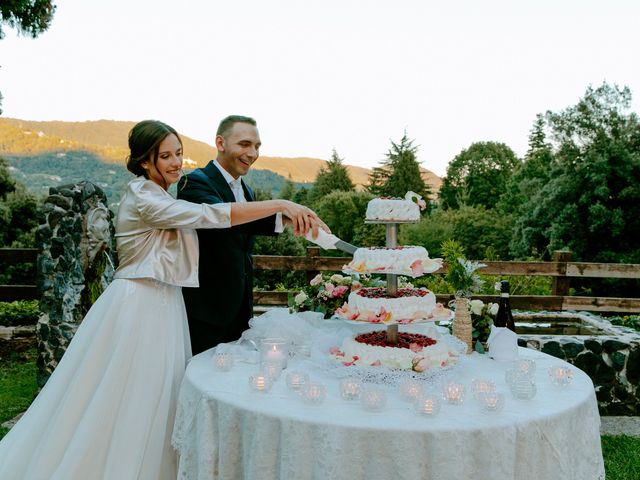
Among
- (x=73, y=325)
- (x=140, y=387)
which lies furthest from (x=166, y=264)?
(x=73, y=325)

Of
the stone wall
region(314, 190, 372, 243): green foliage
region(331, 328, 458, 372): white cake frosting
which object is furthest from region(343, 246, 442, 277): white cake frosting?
region(314, 190, 372, 243): green foliage

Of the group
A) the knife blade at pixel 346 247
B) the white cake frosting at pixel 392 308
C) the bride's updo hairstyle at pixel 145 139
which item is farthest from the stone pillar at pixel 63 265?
the white cake frosting at pixel 392 308

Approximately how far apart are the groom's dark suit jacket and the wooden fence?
4934mm

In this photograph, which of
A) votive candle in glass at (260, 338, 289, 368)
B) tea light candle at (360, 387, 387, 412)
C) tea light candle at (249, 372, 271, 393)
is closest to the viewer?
tea light candle at (360, 387, 387, 412)

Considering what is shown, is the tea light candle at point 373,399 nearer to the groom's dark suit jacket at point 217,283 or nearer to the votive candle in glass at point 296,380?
the votive candle in glass at point 296,380

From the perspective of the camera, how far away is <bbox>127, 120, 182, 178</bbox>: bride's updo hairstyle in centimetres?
336

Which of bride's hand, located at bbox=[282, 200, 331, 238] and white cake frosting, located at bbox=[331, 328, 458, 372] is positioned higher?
bride's hand, located at bbox=[282, 200, 331, 238]

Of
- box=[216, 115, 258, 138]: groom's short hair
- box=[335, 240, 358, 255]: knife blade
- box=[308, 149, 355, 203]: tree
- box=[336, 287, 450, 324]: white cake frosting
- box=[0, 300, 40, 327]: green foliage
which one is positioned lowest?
box=[0, 300, 40, 327]: green foliage

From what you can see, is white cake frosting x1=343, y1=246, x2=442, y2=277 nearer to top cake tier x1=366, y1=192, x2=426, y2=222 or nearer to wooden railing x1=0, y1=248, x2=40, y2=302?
top cake tier x1=366, y1=192, x2=426, y2=222

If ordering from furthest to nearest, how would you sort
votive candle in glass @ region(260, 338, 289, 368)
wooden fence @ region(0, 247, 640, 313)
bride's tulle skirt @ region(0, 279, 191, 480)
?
wooden fence @ region(0, 247, 640, 313)
bride's tulle skirt @ region(0, 279, 191, 480)
votive candle in glass @ region(260, 338, 289, 368)

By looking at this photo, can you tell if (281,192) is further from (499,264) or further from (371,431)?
(371,431)

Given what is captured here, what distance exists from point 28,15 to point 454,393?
8.89 metres

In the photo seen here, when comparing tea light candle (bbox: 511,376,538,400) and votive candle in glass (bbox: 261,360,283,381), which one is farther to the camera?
votive candle in glass (bbox: 261,360,283,381)

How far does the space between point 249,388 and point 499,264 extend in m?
6.80
